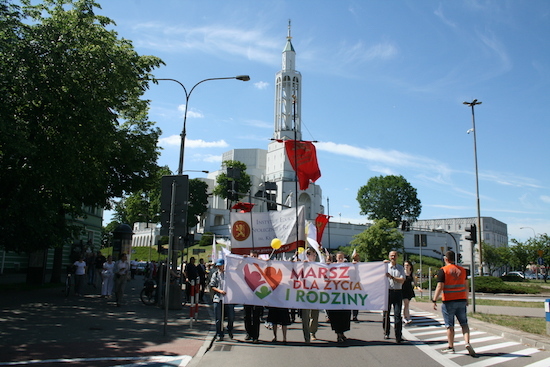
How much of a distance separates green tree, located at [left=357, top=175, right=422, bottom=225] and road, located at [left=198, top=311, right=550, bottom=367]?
96091mm

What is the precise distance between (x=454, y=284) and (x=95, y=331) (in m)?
8.18

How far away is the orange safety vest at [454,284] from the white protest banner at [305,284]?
1.54 m

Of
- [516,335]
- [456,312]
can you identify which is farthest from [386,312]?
[516,335]

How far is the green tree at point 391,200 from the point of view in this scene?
10675 cm

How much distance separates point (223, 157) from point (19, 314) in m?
126

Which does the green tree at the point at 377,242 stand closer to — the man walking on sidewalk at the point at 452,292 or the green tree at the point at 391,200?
the green tree at the point at 391,200

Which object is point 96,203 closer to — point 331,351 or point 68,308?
point 68,308

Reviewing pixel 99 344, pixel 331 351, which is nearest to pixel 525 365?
pixel 331 351

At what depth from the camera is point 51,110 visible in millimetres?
16906

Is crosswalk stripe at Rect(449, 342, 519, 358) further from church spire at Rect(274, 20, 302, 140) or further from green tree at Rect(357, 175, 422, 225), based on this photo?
church spire at Rect(274, 20, 302, 140)

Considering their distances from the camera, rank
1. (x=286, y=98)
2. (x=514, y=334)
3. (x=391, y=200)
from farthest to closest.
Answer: (x=286, y=98) → (x=391, y=200) → (x=514, y=334)

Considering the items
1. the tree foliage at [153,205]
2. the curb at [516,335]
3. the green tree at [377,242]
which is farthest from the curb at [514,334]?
the tree foliage at [153,205]

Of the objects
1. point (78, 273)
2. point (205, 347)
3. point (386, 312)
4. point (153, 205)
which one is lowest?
point (205, 347)

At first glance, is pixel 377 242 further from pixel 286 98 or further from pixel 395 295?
pixel 286 98
